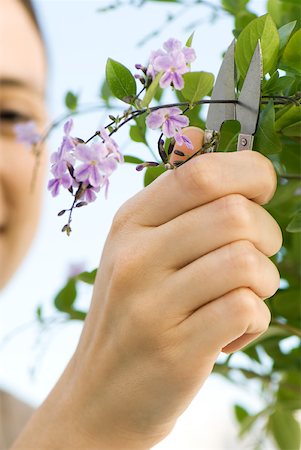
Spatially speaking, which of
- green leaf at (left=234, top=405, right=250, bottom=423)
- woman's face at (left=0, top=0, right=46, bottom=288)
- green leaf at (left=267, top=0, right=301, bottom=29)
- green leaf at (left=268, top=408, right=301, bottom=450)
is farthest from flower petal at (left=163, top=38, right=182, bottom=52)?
woman's face at (left=0, top=0, right=46, bottom=288)

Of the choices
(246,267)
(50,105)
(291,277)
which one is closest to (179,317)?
(246,267)

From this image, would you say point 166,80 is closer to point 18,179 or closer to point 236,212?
point 236,212

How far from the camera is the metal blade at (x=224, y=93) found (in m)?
0.33

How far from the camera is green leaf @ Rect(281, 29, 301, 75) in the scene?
334mm

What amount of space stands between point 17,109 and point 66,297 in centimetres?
79

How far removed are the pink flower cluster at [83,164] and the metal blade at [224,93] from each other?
0.06 meters

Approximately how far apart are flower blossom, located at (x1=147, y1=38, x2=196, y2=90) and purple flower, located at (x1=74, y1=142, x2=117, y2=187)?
0.04 meters

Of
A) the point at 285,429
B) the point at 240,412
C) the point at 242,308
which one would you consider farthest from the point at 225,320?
the point at 240,412

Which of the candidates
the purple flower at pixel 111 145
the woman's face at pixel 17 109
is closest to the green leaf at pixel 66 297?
the purple flower at pixel 111 145

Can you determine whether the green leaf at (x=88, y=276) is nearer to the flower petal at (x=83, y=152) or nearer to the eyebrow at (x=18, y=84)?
the flower petal at (x=83, y=152)

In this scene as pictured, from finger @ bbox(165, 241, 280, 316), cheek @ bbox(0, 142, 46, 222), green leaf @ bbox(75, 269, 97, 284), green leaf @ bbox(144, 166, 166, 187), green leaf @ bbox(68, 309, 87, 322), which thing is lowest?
cheek @ bbox(0, 142, 46, 222)

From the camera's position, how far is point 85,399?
0.39m

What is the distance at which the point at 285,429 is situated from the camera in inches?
22.7

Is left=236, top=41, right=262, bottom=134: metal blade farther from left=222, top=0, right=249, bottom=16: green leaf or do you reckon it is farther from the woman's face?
the woman's face
